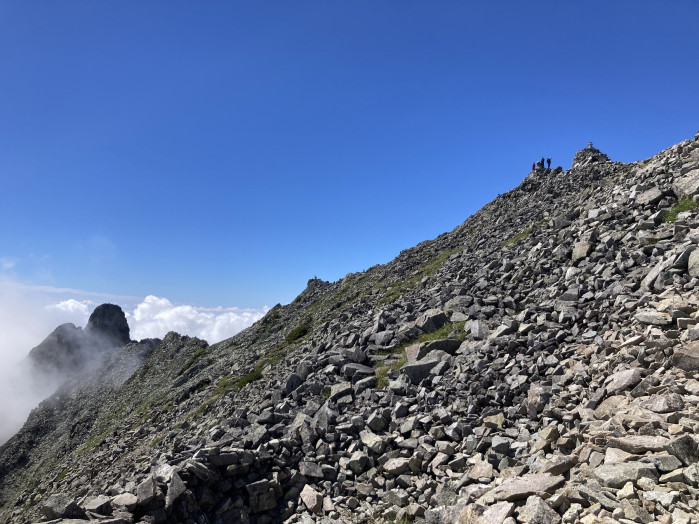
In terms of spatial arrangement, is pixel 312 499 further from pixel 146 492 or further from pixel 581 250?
pixel 581 250

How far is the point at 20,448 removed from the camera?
322 feet

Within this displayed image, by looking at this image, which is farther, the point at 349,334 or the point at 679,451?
the point at 349,334

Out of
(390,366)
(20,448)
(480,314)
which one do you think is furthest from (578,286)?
(20,448)

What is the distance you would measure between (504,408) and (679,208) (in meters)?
14.9

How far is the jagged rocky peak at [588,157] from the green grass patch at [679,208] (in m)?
31.8

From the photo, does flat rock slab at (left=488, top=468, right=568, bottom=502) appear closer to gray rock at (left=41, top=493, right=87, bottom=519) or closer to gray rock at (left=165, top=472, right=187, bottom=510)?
gray rock at (left=165, top=472, right=187, bottom=510)

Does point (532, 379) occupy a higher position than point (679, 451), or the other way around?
point (532, 379)

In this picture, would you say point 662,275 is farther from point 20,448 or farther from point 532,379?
point 20,448

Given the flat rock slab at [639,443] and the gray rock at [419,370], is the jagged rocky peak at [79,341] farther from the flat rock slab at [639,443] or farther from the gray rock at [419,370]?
the flat rock slab at [639,443]

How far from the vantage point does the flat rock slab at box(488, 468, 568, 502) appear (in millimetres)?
8780

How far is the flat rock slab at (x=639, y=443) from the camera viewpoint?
8445 millimetres

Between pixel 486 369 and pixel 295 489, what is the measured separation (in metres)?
9.07

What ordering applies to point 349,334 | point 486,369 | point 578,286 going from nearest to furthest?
point 486,369 → point 578,286 → point 349,334

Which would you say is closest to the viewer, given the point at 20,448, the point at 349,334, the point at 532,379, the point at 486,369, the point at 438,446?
the point at 438,446
